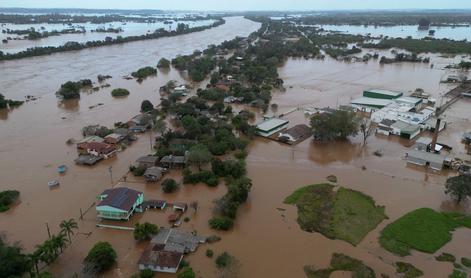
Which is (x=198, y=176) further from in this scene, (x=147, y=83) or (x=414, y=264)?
(x=147, y=83)

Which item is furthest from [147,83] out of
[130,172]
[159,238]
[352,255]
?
[352,255]

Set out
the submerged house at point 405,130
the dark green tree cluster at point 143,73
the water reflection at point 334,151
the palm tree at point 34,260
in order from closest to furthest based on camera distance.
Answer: the palm tree at point 34,260
the water reflection at point 334,151
the submerged house at point 405,130
the dark green tree cluster at point 143,73

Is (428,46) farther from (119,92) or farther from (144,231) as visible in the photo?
(144,231)

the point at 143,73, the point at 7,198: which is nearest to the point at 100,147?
the point at 7,198

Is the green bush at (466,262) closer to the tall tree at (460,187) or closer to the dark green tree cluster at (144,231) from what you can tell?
the tall tree at (460,187)

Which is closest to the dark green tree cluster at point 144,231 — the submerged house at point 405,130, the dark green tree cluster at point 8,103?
the submerged house at point 405,130

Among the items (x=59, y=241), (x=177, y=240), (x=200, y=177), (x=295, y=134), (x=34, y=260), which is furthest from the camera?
(x=295, y=134)

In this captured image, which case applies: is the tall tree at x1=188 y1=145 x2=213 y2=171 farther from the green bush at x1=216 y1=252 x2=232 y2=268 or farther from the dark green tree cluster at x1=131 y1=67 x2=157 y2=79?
the dark green tree cluster at x1=131 y1=67 x2=157 y2=79
